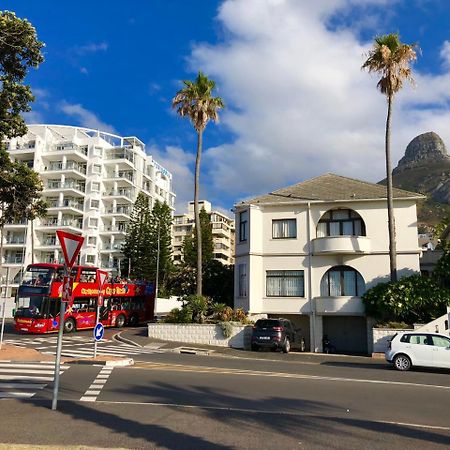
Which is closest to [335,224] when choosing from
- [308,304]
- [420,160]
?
[308,304]

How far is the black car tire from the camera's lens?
17859 millimetres

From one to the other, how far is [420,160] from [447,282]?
166m

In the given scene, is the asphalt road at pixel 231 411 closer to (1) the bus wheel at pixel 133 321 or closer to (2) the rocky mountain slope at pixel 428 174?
(1) the bus wheel at pixel 133 321

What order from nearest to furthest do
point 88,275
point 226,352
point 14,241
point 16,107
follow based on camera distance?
point 16,107
point 226,352
point 88,275
point 14,241

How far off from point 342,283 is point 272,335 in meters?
8.12

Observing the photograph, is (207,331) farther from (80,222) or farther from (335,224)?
(80,222)

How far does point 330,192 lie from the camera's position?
106 ft

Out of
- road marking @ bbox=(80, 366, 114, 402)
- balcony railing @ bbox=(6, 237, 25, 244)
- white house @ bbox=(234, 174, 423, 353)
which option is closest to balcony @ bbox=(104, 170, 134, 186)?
balcony railing @ bbox=(6, 237, 25, 244)

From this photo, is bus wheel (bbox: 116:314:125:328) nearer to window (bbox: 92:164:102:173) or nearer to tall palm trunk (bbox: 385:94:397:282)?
tall palm trunk (bbox: 385:94:397:282)

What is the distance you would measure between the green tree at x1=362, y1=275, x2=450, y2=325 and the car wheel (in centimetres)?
795

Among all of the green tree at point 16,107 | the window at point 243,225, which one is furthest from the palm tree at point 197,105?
the green tree at point 16,107

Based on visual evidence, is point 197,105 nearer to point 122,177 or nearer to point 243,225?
point 243,225

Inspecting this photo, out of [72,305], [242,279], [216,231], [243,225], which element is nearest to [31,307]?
[72,305]

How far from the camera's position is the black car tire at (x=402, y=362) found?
1786cm
